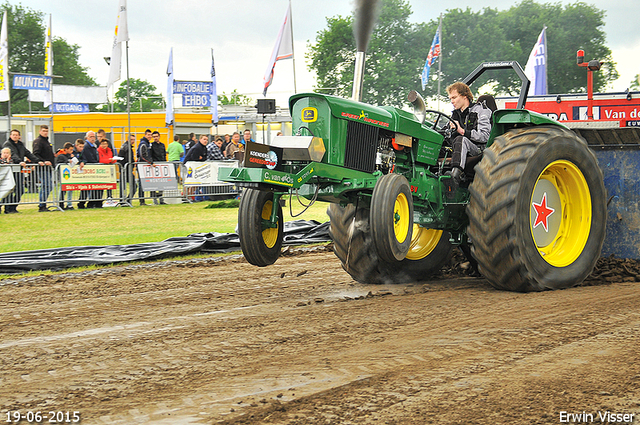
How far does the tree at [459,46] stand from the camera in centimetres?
5231

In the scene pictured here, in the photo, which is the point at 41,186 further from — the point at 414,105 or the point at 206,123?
the point at 206,123

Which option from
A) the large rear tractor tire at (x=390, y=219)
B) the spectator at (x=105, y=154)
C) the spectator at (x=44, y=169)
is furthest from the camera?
the spectator at (x=105, y=154)

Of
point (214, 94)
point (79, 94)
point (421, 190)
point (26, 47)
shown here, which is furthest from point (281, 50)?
point (26, 47)

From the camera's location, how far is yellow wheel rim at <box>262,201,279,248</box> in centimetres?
549

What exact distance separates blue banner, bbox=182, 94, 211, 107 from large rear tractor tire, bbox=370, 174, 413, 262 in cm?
1702

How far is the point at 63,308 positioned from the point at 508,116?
4.32m

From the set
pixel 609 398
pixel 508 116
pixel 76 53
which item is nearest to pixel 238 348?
pixel 609 398

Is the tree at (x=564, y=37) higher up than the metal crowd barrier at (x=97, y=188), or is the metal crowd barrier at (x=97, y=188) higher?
the tree at (x=564, y=37)

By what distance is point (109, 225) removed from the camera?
481 inches

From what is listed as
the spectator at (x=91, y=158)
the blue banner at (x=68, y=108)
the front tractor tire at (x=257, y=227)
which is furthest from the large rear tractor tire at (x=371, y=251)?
the blue banner at (x=68, y=108)

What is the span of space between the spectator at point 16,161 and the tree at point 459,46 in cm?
3704

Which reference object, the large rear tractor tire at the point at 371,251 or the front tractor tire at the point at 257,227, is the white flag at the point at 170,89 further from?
the front tractor tire at the point at 257,227

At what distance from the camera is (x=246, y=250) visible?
5.41 meters

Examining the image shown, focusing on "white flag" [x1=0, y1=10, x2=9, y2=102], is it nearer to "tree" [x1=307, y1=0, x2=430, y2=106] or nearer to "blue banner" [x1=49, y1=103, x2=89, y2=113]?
"blue banner" [x1=49, y1=103, x2=89, y2=113]
